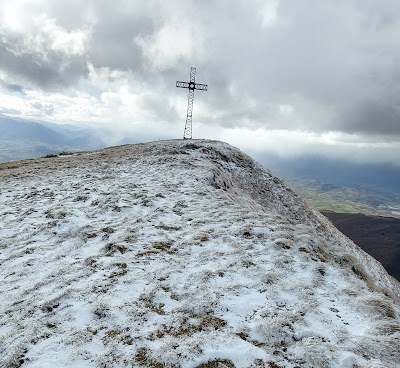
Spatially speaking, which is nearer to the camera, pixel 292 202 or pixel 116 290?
pixel 116 290

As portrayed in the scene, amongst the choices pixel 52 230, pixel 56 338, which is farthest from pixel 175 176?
pixel 56 338

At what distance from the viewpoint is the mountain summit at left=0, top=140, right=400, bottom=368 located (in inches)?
229

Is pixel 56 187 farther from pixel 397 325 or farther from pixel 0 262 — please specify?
pixel 397 325

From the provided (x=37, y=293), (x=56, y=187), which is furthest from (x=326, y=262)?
(x=56, y=187)

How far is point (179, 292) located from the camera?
813 cm

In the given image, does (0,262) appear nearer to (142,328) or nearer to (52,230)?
(52,230)

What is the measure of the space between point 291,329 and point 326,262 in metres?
4.26

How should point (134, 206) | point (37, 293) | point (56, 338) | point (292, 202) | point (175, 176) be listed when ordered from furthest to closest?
1. point (292, 202)
2. point (175, 176)
3. point (134, 206)
4. point (37, 293)
5. point (56, 338)

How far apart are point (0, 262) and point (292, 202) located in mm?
31888

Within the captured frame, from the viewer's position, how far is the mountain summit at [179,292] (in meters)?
5.82

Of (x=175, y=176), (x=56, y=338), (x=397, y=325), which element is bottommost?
(x=56, y=338)

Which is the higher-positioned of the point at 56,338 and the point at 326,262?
the point at 326,262

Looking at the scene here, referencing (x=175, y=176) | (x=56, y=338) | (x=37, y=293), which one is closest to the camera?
(x=56, y=338)

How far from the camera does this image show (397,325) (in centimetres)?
661
